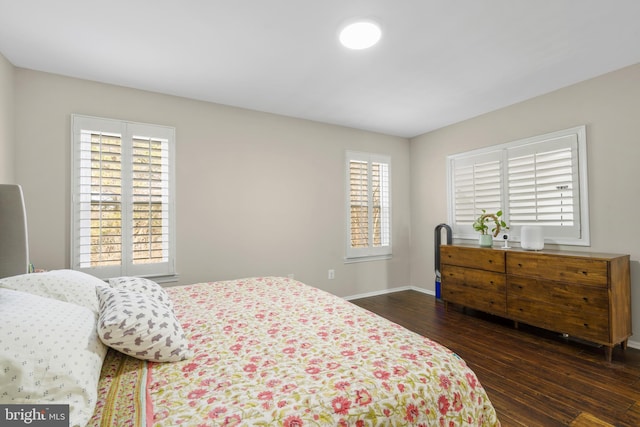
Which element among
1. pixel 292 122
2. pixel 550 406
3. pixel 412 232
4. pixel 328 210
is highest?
pixel 292 122

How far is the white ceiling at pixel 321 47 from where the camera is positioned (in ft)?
6.36

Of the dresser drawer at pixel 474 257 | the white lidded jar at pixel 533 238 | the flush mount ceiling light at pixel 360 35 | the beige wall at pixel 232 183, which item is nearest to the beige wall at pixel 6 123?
the beige wall at pixel 232 183

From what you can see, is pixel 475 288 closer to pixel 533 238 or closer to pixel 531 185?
pixel 533 238

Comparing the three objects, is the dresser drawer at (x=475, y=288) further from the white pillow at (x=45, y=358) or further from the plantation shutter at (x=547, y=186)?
the white pillow at (x=45, y=358)

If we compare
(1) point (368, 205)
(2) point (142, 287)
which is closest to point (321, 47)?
(2) point (142, 287)

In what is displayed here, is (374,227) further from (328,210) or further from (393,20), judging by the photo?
(393,20)

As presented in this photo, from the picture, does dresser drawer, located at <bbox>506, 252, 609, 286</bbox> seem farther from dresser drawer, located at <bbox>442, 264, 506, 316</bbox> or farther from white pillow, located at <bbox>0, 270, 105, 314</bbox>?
white pillow, located at <bbox>0, 270, 105, 314</bbox>

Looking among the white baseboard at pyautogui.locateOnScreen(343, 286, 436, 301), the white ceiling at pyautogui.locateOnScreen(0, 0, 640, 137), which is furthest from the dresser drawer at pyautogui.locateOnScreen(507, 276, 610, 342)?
the white ceiling at pyautogui.locateOnScreen(0, 0, 640, 137)

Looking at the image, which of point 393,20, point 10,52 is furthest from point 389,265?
point 10,52

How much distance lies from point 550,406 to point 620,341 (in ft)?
4.27

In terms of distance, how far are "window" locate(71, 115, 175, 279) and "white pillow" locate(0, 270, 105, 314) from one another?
1401 millimetres

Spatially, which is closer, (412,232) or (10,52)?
(10,52)

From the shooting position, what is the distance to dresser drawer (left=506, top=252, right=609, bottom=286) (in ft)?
8.29

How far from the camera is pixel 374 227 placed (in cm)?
464
